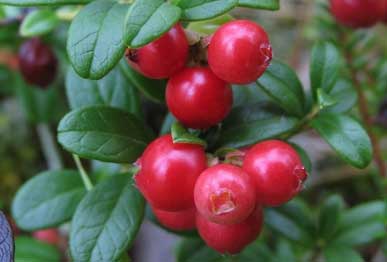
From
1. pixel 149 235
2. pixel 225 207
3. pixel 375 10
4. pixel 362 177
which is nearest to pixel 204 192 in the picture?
pixel 225 207

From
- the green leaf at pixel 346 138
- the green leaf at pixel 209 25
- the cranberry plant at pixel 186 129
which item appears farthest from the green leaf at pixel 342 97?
the green leaf at pixel 209 25

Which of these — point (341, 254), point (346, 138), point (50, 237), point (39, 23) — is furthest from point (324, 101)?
point (50, 237)

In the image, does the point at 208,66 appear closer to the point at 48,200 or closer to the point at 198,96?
the point at 198,96

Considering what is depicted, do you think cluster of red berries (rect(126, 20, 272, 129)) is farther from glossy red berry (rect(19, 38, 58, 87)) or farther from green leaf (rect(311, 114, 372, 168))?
glossy red berry (rect(19, 38, 58, 87))

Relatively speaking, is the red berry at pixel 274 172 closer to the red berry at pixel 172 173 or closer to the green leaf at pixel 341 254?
the red berry at pixel 172 173

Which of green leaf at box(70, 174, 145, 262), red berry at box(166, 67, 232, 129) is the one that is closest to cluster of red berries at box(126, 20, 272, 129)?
red berry at box(166, 67, 232, 129)
